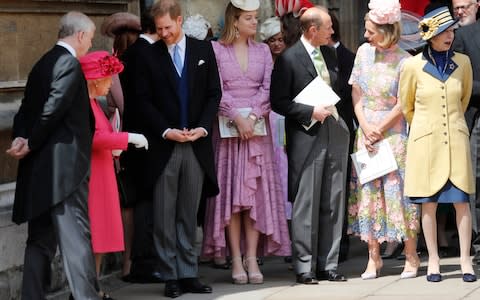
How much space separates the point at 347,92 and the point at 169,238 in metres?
2.03

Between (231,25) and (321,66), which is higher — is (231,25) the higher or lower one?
the higher one

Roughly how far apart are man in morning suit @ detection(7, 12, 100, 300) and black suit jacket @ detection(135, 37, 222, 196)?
111 cm

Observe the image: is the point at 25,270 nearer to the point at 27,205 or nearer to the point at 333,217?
the point at 27,205

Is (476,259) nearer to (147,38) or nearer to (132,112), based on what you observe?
(132,112)

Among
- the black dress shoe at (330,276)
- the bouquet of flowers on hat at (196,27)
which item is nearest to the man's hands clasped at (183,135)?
→ the black dress shoe at (330,276)

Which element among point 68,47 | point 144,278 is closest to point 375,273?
point 144,278

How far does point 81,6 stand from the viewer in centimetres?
1015

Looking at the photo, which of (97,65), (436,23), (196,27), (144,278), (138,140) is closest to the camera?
(97,65)

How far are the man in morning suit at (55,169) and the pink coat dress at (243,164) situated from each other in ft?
5.64

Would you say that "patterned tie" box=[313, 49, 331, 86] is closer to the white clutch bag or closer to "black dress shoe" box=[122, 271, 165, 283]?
the white clutch bag

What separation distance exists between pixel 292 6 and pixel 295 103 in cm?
186

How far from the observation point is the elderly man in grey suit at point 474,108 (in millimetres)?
10359

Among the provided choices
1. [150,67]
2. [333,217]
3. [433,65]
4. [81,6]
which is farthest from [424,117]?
[81,6]

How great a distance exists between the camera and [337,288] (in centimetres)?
954
